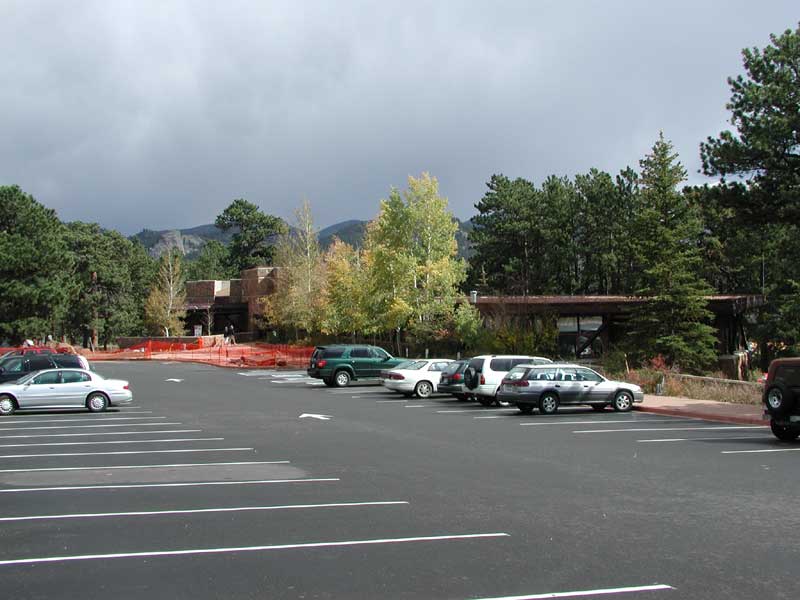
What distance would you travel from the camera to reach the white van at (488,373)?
2719cm

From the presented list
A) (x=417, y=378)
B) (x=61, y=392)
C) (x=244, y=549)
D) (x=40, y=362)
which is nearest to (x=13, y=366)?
(x=40, y=362)

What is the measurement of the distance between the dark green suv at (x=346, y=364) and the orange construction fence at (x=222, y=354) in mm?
17874

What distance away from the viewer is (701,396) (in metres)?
28.6

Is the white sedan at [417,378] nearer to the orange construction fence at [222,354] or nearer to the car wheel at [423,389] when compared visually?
the car wheel at [423,389]

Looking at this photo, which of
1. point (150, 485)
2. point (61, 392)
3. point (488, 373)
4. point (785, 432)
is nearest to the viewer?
point (150, 485)

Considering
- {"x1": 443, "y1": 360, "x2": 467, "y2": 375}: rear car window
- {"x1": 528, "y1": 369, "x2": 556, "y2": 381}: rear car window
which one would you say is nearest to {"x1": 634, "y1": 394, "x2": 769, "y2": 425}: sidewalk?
{"x1": 528, "y1": 369, "x2": 556, "y2": 381}: rear car window

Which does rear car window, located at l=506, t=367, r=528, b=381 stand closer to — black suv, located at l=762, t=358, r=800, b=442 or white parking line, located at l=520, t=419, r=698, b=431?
white parking line, located at l=520, t=419, r=698, b=431

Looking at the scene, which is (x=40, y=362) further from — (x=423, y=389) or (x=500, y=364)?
(x=500, y=364)

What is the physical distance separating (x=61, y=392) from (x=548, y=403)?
14427mm

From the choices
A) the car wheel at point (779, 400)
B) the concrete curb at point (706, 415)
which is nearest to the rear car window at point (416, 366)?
the concrete curb at point (706, 415)

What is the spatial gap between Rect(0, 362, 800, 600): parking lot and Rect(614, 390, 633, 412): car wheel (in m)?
4.56

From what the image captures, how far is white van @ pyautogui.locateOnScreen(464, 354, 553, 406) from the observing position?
89.2ft

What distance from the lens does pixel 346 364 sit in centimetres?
3666

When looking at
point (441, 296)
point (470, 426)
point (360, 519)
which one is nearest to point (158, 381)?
point (441, 296)
